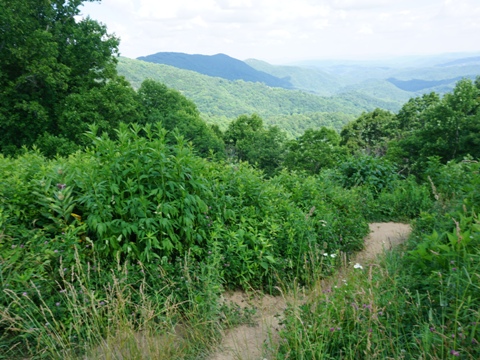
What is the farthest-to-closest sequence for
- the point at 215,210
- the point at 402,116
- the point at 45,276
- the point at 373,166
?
the point at 402,116
the point at 373,166
the point at 215,210
the point at 45,276

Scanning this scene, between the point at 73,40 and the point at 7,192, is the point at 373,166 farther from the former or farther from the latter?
the point at 73,40

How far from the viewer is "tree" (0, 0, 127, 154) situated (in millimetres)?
16953

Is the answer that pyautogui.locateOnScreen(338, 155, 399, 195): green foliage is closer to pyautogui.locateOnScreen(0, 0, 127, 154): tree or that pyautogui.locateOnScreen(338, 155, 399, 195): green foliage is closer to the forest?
the forest

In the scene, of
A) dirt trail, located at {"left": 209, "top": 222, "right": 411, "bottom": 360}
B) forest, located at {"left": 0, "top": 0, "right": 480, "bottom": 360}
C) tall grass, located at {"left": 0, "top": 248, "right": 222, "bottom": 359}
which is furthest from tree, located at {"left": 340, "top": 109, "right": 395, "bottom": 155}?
tall grass, located at {"left": 0, "top": 248, "right": 222, "bottom": 359}

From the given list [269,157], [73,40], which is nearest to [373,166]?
[73,40]

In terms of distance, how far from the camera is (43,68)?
17.0m

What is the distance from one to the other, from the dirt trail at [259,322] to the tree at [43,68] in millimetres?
15439

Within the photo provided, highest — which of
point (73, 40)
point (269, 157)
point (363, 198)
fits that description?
point (73, 40)

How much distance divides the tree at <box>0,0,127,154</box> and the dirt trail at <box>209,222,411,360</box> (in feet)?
50.7

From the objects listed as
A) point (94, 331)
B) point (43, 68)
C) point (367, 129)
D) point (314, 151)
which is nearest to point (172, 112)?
point (314, 151)

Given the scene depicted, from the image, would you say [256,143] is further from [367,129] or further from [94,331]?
[94,331]

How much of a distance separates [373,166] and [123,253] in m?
8.72

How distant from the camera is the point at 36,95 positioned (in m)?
18.2

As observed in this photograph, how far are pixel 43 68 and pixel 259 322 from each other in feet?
58.9
